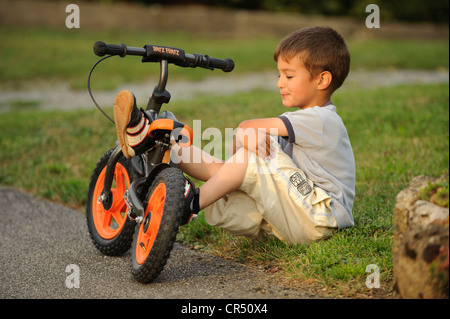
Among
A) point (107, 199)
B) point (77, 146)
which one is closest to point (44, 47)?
point (77, 146)

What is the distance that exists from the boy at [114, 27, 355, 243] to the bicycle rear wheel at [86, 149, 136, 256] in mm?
383

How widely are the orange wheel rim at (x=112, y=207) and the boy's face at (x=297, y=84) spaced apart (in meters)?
1.02

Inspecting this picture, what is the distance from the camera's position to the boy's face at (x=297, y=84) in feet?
10.1

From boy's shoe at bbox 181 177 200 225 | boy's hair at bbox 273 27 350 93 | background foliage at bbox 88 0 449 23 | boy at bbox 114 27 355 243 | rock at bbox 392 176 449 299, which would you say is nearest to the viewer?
rock at bbox 392 176 449 299

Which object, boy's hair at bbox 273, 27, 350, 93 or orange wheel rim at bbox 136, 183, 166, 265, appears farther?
boy's hair at bbox 273, 27, 350, 93

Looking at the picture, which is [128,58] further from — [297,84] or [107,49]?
[107,49]

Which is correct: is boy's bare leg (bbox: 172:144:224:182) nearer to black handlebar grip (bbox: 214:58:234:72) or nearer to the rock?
black handlebar grip (bbox: 214:58:234:72)

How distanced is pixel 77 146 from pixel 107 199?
253 cm

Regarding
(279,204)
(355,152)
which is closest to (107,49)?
(279,204)

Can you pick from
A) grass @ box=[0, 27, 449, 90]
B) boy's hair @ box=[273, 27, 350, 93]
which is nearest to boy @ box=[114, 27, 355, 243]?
boy's hair @ box=[273, 27, 350, 93]

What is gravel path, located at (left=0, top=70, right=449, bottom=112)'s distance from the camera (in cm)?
817

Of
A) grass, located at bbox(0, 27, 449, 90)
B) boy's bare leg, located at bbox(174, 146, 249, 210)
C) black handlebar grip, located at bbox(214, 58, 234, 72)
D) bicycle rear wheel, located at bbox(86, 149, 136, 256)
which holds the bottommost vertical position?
bicycle rear wheel, located at bbox(86, 149, 136, 256)

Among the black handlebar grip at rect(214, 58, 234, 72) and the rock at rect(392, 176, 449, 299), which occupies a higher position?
the black handlebar grip at rect(214, 58, 234, 72)

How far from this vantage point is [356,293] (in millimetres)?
2602
